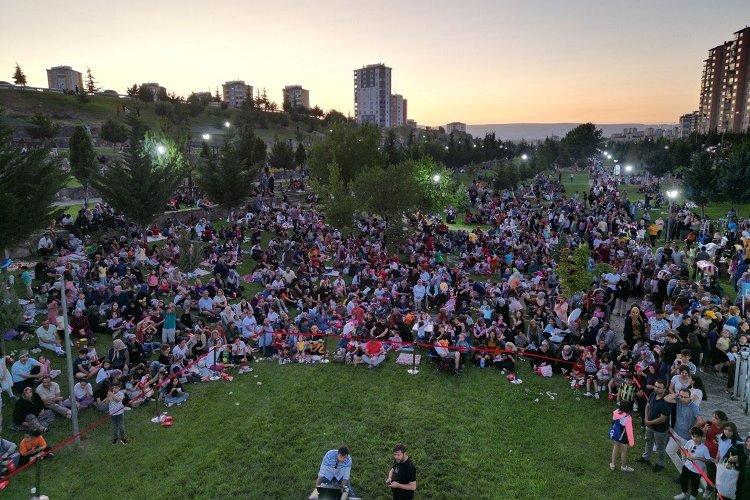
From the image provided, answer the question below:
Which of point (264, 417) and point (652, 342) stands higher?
point (652, 342)

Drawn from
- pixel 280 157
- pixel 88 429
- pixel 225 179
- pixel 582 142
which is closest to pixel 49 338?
pixel 88 429

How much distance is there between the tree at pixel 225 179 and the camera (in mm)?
28359

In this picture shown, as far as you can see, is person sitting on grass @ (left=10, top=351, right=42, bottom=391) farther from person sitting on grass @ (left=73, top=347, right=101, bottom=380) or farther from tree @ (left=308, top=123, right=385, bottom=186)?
tree @ (left=308, top=123, right=385, bottom=186)

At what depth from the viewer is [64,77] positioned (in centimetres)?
17588

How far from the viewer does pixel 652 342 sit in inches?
492

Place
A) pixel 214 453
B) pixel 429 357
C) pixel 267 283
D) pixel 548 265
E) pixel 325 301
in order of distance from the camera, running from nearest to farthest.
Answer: pixel 214 453 < pixel 429 357 < pixel 325 301 < pixel 267 283 < pixel 548 265

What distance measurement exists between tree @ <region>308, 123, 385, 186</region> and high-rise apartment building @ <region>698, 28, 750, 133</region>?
421ft

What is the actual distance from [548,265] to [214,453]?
16.8 metres

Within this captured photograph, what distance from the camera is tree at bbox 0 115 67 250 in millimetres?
15023

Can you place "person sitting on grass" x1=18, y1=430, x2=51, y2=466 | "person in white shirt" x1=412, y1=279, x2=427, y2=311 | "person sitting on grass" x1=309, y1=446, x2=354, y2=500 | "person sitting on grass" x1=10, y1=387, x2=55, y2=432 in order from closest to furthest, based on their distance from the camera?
"person sitting on grass" x1=309, y1=446, x2=354, y2=500
"person sitting on grass" x1=18, y1=430, x2=51, y2=466
"person sitting on grass" x1=10, y1=387, x2=55, y2=432
"person in white shirt" x1=412, y1=279, x2=427, y2=311

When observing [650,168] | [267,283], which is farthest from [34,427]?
[650,168]

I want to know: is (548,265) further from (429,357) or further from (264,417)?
(264,417)

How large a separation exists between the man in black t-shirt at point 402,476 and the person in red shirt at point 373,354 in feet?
19.2

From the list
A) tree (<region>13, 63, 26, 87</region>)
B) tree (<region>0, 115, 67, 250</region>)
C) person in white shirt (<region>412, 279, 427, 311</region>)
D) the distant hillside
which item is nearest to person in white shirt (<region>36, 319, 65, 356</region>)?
tree (<region>0, 115, 67, 250</region>)
